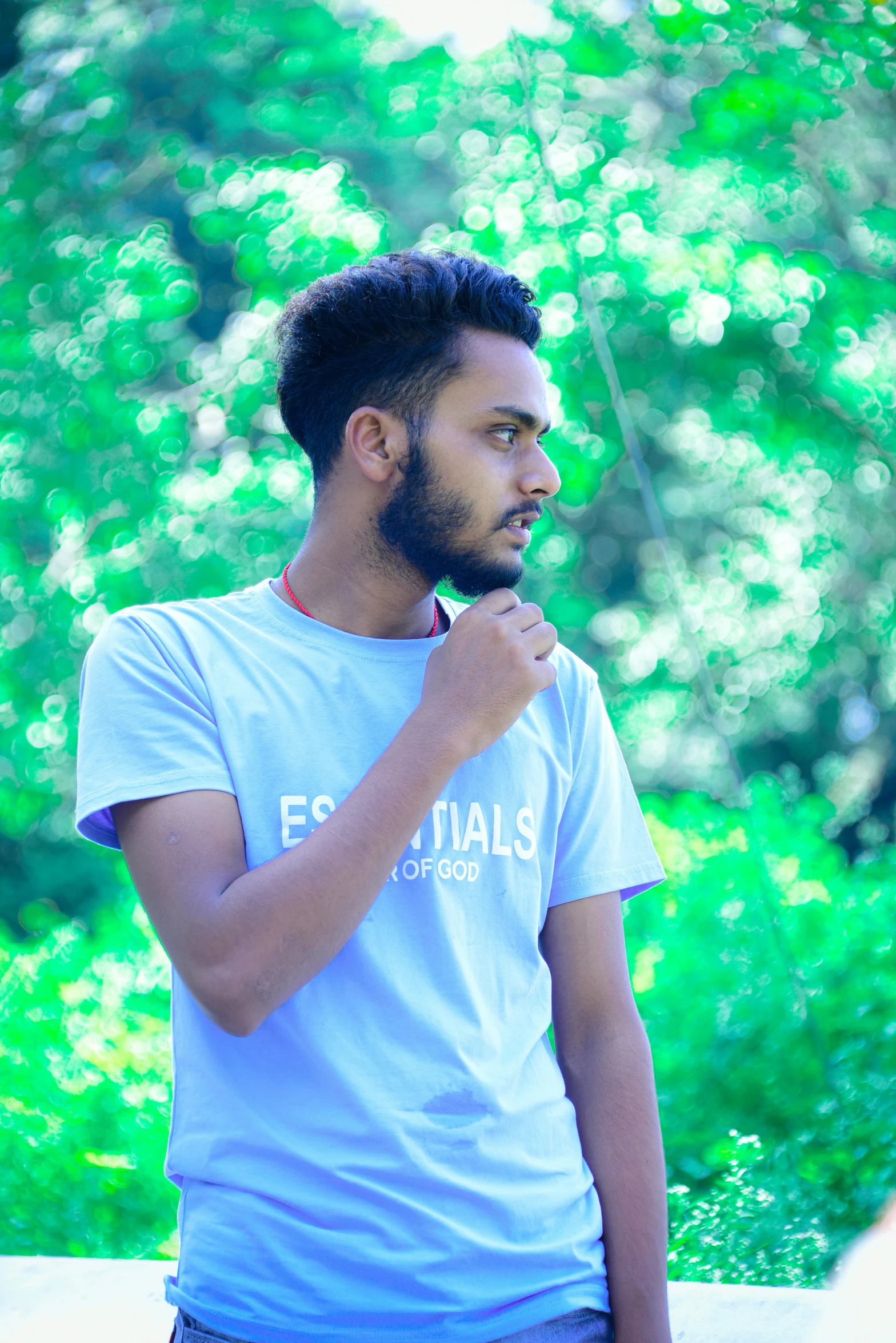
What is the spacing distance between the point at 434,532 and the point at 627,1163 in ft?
2.52

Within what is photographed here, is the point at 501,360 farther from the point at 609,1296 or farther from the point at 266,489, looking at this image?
the point at 266,489

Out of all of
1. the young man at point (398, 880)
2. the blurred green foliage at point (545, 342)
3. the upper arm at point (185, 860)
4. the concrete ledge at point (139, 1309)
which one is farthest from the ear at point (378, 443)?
the blurred green foliage at point (545, 342)

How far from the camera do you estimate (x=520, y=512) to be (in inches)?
53.4

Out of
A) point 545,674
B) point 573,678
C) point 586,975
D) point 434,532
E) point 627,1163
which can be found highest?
point 434,532

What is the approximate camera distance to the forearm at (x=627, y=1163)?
1.17 m

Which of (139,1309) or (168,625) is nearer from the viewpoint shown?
(168,625)

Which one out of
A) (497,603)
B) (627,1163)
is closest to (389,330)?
(497,603)

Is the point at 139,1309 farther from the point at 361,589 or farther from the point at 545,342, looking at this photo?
the point at 545,342

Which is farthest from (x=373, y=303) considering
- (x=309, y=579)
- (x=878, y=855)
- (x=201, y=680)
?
(x=878, y=855)

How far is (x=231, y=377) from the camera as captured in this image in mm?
3406

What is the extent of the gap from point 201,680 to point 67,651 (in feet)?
7.72

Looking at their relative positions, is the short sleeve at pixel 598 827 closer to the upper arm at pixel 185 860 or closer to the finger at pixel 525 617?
the finger at pixel 525 617

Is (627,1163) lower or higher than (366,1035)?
lower

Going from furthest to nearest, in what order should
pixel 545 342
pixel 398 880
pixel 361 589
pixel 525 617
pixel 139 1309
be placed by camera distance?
pixel 545 342 → pixel 139 1309 → pixel 361 589 → pixel 525 617 → pixel 398 880
